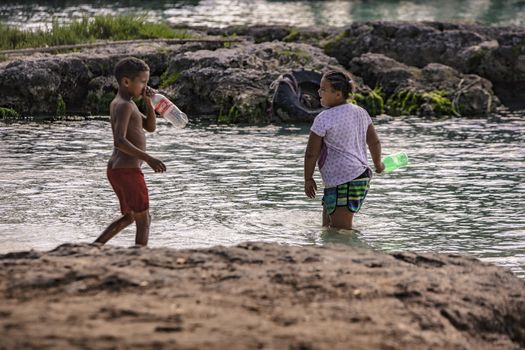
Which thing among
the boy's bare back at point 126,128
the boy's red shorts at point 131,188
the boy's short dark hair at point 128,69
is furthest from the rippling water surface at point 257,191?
the boy's short dark hair at point 128,69

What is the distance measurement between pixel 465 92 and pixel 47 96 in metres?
6.97

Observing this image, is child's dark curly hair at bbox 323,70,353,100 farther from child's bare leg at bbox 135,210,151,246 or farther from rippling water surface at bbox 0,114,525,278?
child's bare leg at bbox 135,210,151,246

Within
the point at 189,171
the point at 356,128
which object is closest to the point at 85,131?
the point at 189,171

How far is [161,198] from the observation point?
1033 cm

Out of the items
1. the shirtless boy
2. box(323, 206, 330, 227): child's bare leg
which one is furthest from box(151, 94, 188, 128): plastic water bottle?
box(323, 206, 330, 227): child's bare leg

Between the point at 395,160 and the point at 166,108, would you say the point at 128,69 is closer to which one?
the point at 166,108

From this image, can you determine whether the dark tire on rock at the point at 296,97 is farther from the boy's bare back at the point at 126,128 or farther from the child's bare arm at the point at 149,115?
the boy's bare back at the point at 126,128

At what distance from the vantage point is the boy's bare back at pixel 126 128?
7258 millimetres

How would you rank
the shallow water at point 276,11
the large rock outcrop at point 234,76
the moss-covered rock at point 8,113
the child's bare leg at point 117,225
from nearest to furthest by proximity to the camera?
the child's bare leg at point 117,225
the large rock outcrop at point 234,76
the moss-covered rock at point 8,113
the shallow water at point 276,11

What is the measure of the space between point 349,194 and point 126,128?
2.00 meters

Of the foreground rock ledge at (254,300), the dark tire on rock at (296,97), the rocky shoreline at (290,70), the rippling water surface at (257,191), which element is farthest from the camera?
the rocky shoreline at (290,70)

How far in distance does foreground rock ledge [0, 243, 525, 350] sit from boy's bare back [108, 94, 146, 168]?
1480mm

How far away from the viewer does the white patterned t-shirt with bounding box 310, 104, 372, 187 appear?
8.14m

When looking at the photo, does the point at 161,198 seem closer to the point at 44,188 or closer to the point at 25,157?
the point at 44,188
